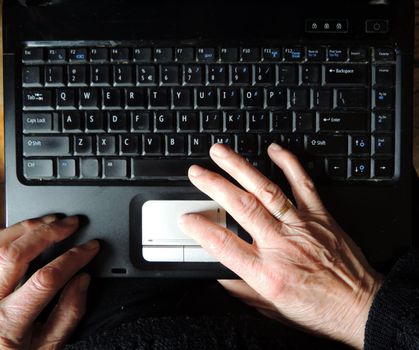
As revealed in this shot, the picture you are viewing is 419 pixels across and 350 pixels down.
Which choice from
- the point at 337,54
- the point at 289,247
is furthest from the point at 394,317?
the point at 337,54

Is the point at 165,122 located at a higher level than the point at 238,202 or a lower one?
higher

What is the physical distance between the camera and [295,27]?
2.06 feet

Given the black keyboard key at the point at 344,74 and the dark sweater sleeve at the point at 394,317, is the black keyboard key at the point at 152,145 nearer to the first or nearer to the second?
the black keyboard key at the point at 344,74

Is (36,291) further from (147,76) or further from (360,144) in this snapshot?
(360,144)

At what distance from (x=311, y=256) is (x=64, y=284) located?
38 centimetres

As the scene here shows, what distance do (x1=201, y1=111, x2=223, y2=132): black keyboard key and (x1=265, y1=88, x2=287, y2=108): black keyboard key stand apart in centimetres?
8

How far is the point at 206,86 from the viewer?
0.62 metres

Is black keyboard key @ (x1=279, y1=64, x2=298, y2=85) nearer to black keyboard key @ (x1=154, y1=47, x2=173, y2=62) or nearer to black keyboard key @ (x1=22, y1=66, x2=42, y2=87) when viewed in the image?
black keyboard key @ (x1=154, y1=47, x2=173, y2=62)

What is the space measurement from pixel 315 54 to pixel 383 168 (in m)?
0.20

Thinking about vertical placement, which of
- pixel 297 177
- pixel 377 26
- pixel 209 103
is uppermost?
pixel 377 26

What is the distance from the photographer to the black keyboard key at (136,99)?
626mm

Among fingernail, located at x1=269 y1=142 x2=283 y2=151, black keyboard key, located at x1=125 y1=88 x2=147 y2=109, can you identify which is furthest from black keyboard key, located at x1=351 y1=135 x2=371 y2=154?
black keyboard key, located at x1=125 y1=88 x2=147 y2=109

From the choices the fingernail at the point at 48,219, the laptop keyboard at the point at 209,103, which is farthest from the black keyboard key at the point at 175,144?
the fingernail at the point at 48,219

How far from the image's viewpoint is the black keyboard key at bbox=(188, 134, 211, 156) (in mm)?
628
